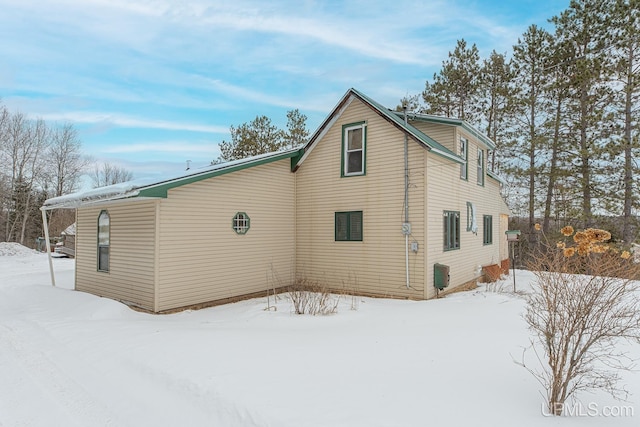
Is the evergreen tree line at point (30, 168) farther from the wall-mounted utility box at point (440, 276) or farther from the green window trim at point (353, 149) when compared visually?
the wall-mounted utility box at point (440, 276)

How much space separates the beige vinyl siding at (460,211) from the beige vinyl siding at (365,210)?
1.41ft

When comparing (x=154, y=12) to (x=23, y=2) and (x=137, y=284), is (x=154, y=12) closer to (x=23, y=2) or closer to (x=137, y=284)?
(x=23, y=2)

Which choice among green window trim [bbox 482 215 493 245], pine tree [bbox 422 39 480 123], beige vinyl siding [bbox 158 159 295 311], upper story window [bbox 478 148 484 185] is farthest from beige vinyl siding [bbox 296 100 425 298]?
pine tree [bbox 422 39 480 123]

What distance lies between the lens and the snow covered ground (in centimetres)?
357

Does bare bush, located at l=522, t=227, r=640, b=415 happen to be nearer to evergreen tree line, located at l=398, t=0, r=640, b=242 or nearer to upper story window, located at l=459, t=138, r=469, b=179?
upper story window, located at l=459, t=138, r=469, b=179

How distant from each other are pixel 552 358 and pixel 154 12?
1280 centimetres

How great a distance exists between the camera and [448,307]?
28.8 feet

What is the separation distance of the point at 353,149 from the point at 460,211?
4225 millimetres

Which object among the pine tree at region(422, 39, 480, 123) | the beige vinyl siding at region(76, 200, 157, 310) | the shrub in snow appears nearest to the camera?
the beige vinyl siding at region(76, 200, 157, 310)

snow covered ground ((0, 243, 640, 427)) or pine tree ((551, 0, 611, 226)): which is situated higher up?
pine tree ((551, 0, 611, 226))

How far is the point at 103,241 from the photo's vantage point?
33.9ft

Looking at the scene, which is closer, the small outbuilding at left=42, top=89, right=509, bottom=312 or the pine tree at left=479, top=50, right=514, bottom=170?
the small outbuilding at left=42, top=89, right=509, bottom=312

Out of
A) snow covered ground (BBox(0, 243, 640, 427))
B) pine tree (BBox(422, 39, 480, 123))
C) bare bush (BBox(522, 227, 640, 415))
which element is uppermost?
pine tree (BBox(422, 39, 480, 123))

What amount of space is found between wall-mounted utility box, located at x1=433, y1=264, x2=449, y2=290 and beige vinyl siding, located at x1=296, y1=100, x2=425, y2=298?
505 millimetres
